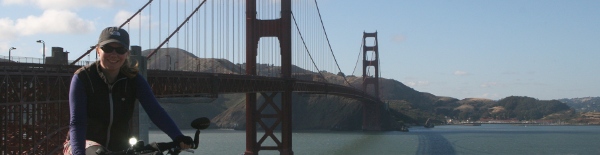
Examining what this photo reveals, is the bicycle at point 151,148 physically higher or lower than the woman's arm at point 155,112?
lower

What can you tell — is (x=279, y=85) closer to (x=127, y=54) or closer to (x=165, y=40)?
(x=165, y=40)

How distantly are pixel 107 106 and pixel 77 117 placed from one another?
0.21 m

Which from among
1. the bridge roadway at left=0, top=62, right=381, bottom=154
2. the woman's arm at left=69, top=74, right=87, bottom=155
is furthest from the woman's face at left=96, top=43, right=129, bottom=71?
the bridge roadway at left=0, top=62, right=381, bottom=154

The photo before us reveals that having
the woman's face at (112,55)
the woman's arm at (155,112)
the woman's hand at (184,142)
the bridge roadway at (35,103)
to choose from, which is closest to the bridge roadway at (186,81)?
the bridge roadway at (35,103)

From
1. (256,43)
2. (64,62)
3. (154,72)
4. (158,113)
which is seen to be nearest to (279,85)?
(256,43)

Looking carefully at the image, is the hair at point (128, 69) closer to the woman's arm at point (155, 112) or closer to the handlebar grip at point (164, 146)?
the woman's arm at point (155, 112)

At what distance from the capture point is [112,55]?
12.4ft

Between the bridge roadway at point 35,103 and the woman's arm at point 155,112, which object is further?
the bridge roadway at point 35,103

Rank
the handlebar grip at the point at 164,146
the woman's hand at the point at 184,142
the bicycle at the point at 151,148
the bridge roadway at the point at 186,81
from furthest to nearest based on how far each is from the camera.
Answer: the bridge roadway at the point at 186,81 → the woman's hand at the point at 184,142 → the handlebar grip at the point at 164,146 → the bicycle at the point at 151,148

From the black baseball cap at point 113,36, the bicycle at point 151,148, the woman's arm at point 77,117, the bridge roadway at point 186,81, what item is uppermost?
the bridge roadway at point 186,81

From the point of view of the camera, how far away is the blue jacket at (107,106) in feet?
12.2

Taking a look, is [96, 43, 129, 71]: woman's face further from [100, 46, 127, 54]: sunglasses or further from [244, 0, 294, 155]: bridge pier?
[244, 0, 294, 155]: bridge pier

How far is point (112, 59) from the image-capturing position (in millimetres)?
3789

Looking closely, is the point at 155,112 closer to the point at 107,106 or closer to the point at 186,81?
the point at 107,106
